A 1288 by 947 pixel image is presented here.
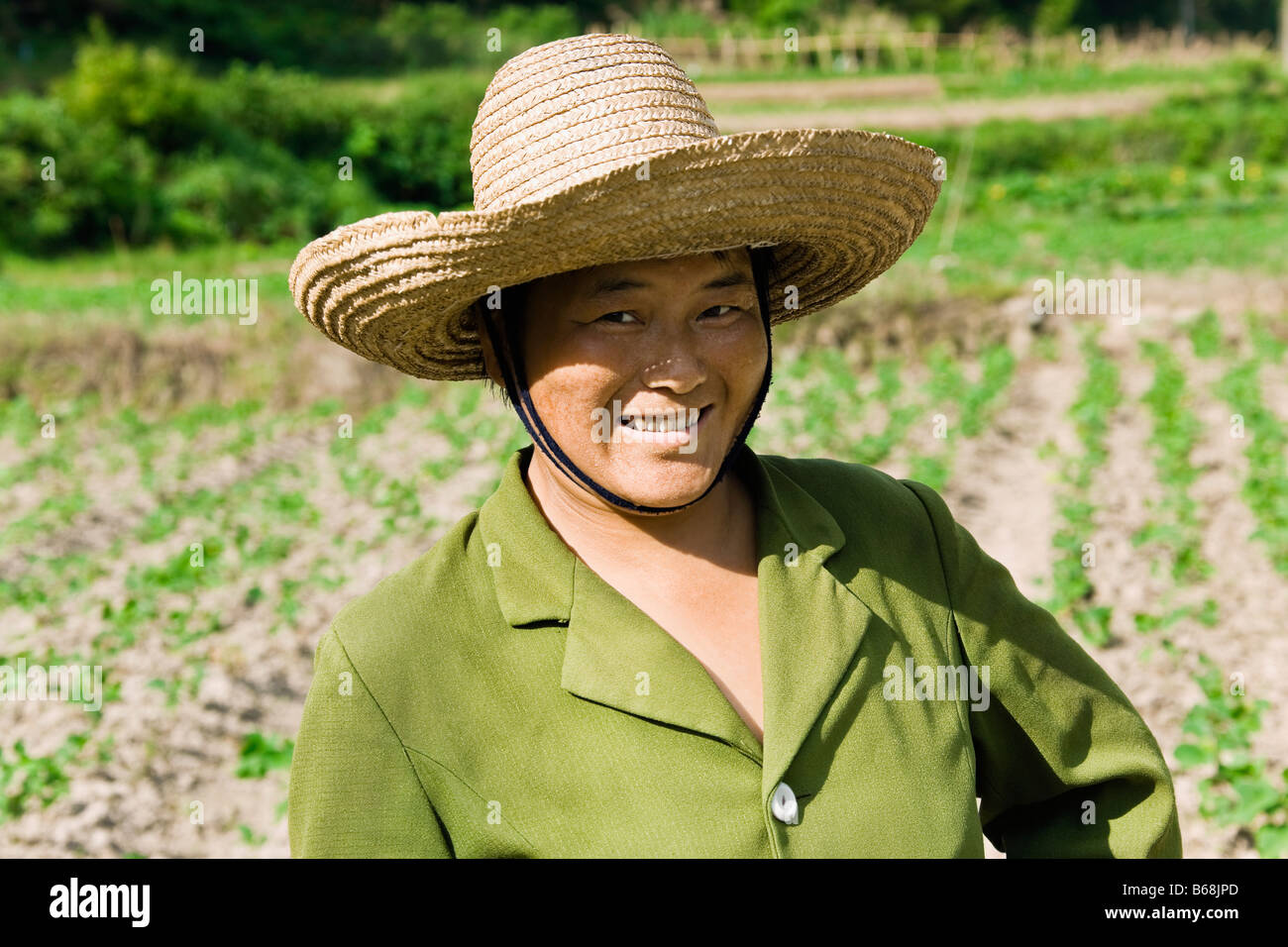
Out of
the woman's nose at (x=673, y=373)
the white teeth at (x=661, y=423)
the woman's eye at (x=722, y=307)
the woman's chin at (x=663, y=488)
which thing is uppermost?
the woman's eye at (x=722, y=307)

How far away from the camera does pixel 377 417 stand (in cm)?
945

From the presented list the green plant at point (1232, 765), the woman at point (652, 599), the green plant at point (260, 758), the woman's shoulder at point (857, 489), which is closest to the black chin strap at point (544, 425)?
the woman at point (652, 599)

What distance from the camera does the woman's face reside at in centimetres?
145

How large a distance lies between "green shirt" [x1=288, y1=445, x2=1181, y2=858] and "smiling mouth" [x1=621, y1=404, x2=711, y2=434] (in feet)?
0.69

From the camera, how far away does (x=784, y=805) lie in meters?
1.44

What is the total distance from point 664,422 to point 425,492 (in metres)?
6.10

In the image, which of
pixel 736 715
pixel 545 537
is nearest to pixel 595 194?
pixel 545 537

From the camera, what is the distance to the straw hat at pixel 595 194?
1.36m

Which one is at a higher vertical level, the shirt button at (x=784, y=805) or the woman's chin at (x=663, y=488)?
the woman's chin at (x=663, y=488)

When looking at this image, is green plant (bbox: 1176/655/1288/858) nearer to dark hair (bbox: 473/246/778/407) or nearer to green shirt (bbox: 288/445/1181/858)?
green shirt (bbox: 288/445/1181/858)

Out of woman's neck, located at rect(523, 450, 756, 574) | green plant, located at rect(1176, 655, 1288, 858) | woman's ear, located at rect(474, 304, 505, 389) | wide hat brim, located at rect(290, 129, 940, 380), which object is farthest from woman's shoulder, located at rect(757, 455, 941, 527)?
green plant, located at rect(1176, 655, 1288, 858)

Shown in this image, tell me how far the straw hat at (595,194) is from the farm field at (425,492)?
2.78 metres

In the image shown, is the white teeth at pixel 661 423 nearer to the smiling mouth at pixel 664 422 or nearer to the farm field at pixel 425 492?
the smiling mouth at pixel 664 422

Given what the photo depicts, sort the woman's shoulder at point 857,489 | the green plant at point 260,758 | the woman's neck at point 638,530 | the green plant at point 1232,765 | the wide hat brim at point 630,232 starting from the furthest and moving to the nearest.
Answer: the green plant at point 260,758 → the green plant at point 1232,765 → the woman's shoulder at point 857,489 → the woman's neck at point 638,530 → the wide hat brim at point 630,232
